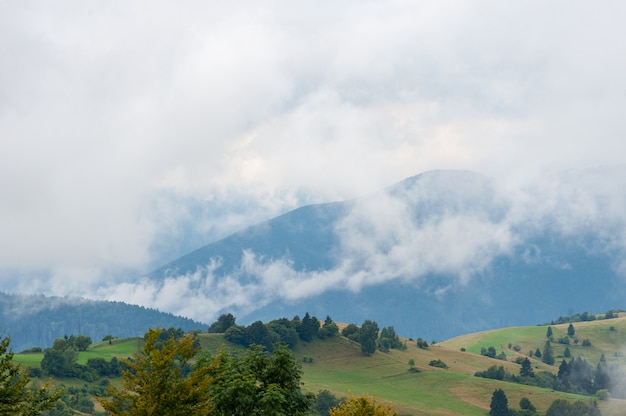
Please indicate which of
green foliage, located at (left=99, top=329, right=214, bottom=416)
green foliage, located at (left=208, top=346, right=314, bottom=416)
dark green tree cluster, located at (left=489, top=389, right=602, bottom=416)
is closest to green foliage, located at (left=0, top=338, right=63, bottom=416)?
green foliage, located at (left=99, top=329, right=214, bottom=416)

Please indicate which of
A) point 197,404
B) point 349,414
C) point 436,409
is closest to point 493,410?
point 436,409

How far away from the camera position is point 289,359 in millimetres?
46625

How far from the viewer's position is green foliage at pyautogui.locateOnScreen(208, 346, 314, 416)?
41.3 metres

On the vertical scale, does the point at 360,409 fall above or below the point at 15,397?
below

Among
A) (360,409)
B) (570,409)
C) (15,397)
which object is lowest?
(570,409)

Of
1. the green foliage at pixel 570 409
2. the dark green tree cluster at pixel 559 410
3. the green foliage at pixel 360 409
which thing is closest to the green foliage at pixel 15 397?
the green foliage at pixel 360 409

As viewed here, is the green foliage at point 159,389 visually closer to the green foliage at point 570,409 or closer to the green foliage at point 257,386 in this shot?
the green foliage at point 257,386

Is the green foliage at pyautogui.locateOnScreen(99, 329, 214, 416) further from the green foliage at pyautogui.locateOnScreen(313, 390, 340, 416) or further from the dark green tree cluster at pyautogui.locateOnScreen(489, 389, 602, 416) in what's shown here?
the dark green tree cluster at pyautogui.locateOnScreen(489, 389, 602, 416)

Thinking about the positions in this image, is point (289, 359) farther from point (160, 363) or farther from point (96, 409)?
point (96, 409)

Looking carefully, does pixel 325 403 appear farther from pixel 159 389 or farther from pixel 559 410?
pixel 159 389

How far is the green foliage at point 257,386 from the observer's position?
4128 centimetres

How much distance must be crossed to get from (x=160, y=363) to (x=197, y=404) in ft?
11.0

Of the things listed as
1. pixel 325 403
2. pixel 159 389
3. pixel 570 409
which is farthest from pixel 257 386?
pixel 570 409

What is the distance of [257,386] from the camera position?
4475cm
